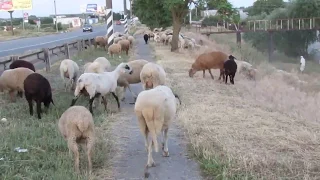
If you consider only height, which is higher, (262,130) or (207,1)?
(207,1)

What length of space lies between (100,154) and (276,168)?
2582 millimetres

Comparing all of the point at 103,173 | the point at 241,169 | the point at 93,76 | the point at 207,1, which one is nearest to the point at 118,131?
the point at 93,76

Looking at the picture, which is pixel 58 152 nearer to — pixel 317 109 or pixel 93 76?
pixel 93 76

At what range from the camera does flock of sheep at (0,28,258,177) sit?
6484mm

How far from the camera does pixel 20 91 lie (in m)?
11.5

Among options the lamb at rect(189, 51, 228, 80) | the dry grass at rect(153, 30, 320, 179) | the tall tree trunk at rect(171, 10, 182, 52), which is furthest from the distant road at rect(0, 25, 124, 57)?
the dry grass at rect(153, 30, 320, 179)

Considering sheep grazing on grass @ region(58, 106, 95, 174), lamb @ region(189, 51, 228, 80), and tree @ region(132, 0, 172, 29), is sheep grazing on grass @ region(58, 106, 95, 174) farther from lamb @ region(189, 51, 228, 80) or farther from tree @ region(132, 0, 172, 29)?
tree @ region(132, 0, 172, 29)

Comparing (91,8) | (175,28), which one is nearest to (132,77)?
(175,28)

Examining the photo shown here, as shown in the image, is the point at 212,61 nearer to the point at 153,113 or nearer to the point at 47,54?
the point at 47,54

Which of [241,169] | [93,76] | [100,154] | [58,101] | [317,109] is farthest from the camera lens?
[317,109]

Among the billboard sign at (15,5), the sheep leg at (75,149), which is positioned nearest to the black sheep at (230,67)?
the sheep leg at (75,149)

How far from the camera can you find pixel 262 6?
98500 millimetres

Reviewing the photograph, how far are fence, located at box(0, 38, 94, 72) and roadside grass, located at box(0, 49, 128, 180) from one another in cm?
470

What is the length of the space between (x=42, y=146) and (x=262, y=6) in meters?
96.0
